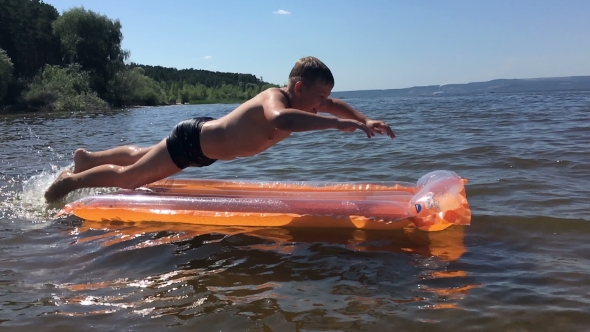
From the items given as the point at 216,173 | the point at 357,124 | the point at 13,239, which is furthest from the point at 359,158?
the point at 13,239

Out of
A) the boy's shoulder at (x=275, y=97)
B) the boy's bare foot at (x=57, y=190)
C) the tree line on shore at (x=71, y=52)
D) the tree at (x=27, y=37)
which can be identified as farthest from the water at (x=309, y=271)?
the tree at (x=27, y=37)

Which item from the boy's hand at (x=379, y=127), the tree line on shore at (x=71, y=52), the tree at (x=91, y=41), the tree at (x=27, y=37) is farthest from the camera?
the tree at (x=91, y=41)

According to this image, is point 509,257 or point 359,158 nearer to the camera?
point 509,257

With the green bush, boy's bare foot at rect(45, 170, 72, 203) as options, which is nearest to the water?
boy's bare foot at rect(45, 170, 72, 203)

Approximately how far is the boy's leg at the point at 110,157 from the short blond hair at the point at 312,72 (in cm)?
186

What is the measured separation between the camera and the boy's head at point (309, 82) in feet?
12.6

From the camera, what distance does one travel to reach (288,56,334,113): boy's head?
3842 mm

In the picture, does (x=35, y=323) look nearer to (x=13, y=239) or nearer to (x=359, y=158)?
(x=13, y=239)

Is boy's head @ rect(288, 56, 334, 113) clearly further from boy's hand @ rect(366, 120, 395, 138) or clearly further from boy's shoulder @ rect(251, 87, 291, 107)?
boy's hand @ rect(366, 120, 395, 138)

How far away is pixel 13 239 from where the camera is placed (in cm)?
383

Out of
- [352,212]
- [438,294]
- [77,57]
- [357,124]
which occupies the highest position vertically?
[77,57]

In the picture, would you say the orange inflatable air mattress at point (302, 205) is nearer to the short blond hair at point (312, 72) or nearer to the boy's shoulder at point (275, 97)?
the boy's shoulder at point (275, 97)

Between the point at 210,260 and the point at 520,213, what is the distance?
2574mm

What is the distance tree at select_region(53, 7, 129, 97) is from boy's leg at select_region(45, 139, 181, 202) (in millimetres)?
37077
